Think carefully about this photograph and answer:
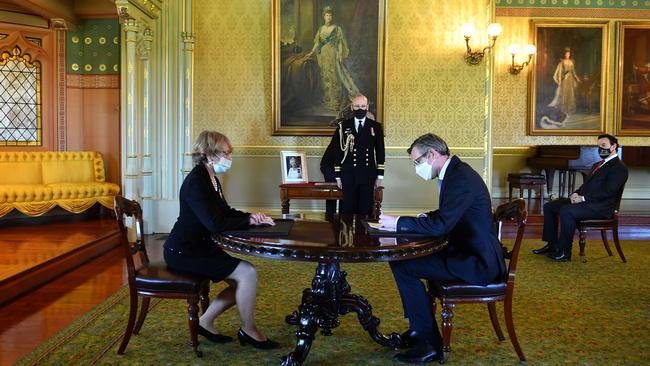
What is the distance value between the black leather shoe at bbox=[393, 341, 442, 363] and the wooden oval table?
186 mm

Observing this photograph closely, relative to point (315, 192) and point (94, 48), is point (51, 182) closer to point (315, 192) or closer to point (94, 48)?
point (94, 48)

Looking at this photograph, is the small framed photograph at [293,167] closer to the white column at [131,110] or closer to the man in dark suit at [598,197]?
the white column at [131,110]

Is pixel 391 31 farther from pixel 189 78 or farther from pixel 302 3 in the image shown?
pixel 189 78

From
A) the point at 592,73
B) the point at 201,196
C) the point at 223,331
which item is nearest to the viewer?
the point at 201,196

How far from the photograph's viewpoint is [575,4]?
35.6 feet

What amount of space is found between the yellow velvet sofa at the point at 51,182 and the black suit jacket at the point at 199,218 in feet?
15.9

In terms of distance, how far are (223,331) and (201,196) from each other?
101 centimetres

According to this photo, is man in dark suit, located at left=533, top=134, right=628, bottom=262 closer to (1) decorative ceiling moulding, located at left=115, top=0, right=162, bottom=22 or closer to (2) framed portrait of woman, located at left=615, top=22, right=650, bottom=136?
(1) decorative ceiling moulding, located at left=115, top=0, right=162, bottom=22

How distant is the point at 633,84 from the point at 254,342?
10.4m

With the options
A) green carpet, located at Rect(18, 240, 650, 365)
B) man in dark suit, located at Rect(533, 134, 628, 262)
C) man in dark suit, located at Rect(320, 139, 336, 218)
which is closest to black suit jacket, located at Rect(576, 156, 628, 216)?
man in dark suit, located at Rect(533, 134, 628, 262)

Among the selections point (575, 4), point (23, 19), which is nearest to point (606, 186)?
point (575, 4)

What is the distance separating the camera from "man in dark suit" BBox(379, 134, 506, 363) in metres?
3.12

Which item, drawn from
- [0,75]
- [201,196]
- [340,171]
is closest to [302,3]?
[340,171]

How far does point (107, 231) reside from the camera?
6965mm
